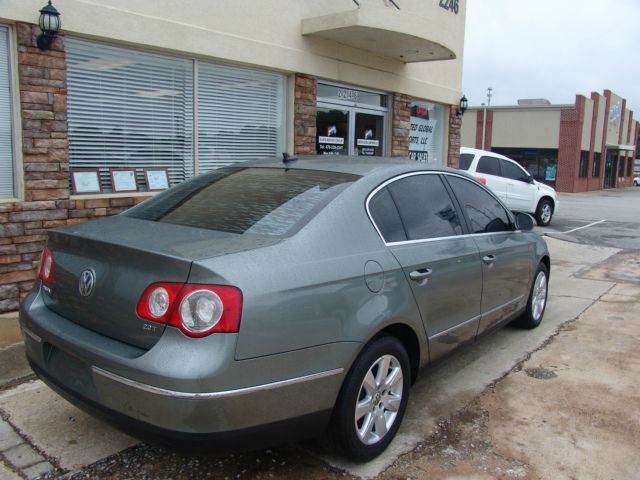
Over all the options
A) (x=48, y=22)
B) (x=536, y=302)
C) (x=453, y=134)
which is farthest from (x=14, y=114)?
(x=453, y=134)

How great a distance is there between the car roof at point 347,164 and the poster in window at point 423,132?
6.89m

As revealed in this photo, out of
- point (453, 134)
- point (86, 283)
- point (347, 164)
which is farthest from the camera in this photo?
point (453, 134)

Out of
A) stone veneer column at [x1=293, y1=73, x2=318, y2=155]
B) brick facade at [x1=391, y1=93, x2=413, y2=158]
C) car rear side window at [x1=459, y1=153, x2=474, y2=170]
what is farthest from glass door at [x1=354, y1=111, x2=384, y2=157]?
car rear side window at [x1=459, y1=153, x2=474, y2=170]

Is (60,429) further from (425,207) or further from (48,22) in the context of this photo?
(48,22)

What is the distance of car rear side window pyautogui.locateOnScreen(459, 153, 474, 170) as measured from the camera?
14.5m

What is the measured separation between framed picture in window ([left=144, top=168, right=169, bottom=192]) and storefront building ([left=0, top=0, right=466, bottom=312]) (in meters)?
0.01

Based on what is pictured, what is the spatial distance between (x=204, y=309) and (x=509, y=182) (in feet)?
45.8

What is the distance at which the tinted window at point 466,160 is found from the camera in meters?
14.6

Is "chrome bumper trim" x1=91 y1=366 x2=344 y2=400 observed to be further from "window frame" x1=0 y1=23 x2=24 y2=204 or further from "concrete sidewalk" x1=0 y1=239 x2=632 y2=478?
"window frame" x1=0 y1=23 x2=24 y2=204

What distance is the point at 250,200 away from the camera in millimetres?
3383

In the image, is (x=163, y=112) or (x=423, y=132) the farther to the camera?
(x=423, y=132)

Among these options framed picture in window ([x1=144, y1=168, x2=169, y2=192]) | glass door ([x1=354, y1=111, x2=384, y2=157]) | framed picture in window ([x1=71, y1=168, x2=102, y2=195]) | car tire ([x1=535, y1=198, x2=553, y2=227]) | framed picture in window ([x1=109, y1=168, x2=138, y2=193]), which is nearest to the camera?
framed picture in window ([x1=71, y1=168, x2=102, y2=195])

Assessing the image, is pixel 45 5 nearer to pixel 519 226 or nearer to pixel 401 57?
pixel 519 226

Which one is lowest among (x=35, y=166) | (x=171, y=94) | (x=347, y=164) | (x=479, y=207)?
(x=479, y=207)
